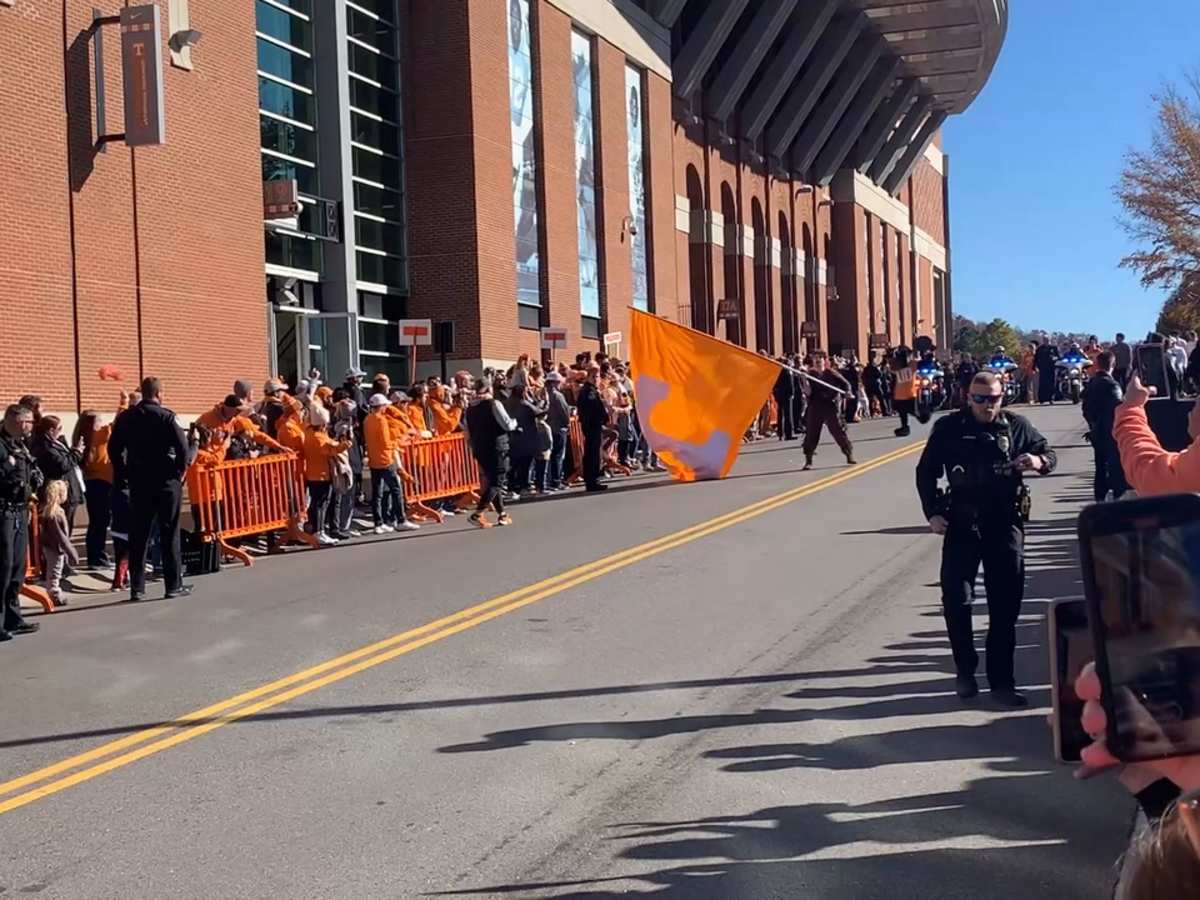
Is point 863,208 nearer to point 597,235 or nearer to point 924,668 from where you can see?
point 597,235

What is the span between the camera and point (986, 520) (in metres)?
7.68

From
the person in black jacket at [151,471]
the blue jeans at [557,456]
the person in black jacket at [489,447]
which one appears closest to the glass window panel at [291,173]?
the blue jeans at [557,456]

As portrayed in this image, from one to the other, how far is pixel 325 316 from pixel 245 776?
2275 centimetres

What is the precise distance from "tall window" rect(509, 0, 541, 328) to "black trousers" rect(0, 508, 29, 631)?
23.8m

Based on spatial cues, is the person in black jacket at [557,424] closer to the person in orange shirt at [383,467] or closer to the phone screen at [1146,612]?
the person in orange shirt at [383,467]

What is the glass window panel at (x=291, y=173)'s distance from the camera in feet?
89.9

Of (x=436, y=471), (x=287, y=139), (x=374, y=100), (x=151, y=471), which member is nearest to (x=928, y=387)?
(x=374, y=100)

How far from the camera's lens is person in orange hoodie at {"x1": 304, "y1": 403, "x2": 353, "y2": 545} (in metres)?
16.3

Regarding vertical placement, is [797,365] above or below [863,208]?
below

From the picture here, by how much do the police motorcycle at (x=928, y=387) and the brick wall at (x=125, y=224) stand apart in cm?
1711

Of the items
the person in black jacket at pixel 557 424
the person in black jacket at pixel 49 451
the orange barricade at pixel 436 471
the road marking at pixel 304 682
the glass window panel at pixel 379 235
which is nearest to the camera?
the road marking at pixel 304 682

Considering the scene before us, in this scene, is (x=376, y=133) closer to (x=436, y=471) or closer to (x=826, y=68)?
(x=436, y=471)

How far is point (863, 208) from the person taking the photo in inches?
2687

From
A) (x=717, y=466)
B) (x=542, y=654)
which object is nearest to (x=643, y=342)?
(x=717, y=466)
